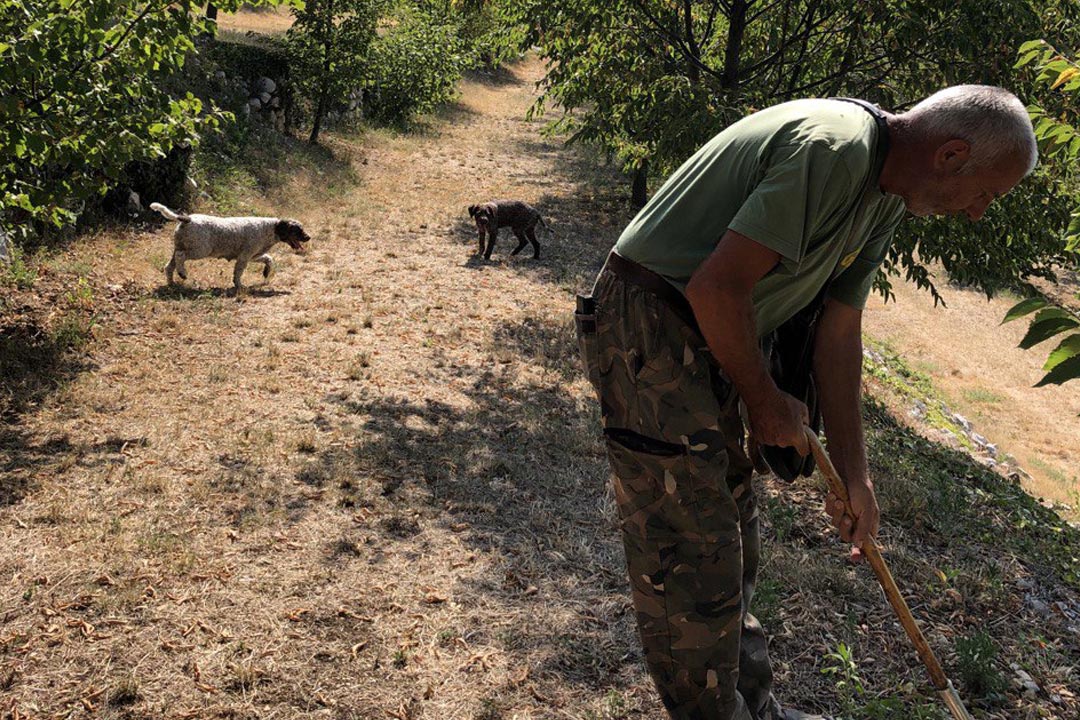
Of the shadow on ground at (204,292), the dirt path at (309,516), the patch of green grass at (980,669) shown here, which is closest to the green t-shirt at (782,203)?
the dirt path at (309,516)

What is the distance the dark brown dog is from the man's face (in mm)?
8894

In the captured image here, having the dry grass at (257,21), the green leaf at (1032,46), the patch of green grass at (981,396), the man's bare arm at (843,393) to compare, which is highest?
the green leaf at (1032,46)

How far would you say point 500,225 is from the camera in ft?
36.6

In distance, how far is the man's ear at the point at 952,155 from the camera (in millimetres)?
2045

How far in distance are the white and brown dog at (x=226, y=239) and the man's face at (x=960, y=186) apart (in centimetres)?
741

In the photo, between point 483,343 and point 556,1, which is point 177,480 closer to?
point 483,343

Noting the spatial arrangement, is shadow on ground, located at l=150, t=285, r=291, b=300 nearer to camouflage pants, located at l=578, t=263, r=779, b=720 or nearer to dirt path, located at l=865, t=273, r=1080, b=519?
camouflage pants, located at l=578, t=263, r=779, b=720

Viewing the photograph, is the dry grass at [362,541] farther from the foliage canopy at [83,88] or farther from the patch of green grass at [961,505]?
the foliage canopy at [83,88]

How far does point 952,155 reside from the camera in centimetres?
207

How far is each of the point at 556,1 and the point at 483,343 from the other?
3.80 metres

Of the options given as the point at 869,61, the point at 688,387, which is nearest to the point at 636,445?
the point at 688,387

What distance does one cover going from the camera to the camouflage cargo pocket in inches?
91.6

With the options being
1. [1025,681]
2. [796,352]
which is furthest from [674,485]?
[1025,681]

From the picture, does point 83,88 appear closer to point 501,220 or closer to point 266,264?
point 266,264
